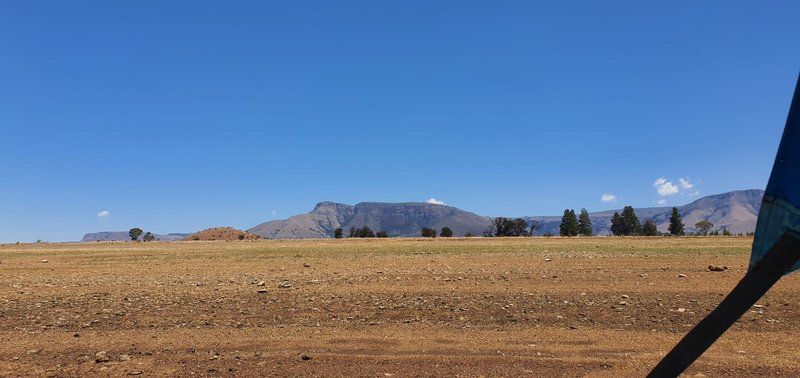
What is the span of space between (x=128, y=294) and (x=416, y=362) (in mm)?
8990

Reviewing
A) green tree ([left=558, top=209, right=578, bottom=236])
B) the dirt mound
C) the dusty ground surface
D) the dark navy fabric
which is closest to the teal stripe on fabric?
the dark navy fabric

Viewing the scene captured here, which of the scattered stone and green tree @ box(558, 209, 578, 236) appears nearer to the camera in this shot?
the scattered stone

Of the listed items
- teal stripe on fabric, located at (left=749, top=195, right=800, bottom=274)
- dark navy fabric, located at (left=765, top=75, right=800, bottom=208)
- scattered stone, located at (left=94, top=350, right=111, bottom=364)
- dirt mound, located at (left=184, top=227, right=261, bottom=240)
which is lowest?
scattered stone, located at (left=94, top=350, right=111, bottom=364)

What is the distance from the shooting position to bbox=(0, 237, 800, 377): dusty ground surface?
7.84 metres

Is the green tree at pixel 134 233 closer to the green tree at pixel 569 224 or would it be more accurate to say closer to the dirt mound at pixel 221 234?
the dirt mound at pixel 221 234

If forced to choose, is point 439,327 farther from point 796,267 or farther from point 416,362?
point 796,267

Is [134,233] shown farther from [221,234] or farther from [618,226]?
[618,226]

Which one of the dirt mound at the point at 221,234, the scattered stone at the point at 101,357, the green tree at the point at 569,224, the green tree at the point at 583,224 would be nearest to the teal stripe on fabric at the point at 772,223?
the scattered stone at the point at 101,357

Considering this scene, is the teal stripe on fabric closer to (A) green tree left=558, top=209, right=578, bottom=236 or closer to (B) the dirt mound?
(B) the dirt mound

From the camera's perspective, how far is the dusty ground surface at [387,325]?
25.7 ft

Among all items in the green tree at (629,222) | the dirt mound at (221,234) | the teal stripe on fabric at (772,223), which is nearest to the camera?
the teal stripe on fabric at (772,223)

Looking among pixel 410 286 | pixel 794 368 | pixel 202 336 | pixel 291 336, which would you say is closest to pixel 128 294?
pixel 202 336

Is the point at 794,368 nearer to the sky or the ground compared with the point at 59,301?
nearer to the ground

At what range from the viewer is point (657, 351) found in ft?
27.1
